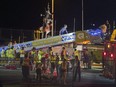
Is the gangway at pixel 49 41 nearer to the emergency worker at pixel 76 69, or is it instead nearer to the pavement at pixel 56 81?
the pavement at pixel 56 81

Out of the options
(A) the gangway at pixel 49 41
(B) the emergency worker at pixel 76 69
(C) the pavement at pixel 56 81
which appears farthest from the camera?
(A) the gangway at pixel 49 41

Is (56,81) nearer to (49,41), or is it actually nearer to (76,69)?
(76,69)

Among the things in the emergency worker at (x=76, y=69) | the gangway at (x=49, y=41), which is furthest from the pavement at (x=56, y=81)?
Answer: the gangway at (x=49, y=41)

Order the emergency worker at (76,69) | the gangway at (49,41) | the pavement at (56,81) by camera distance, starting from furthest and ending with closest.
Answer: the gangway at (49,41), the emergency worker at (76,69), the pavement at (56,81)

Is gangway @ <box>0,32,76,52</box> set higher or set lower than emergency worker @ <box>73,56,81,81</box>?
higher

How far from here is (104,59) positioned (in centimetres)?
2075

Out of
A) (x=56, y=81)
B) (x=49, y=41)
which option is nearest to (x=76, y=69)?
(x=56, y=81)

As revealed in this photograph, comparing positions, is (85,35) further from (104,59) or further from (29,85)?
(29,85)

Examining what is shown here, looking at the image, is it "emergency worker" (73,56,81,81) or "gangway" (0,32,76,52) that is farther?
"gangway" (0,32,76,52)

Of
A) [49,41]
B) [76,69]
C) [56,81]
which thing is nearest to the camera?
[56,81]

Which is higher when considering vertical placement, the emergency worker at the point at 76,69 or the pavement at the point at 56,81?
the emergency worker at the point at 76,69

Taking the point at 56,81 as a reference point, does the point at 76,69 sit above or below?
above

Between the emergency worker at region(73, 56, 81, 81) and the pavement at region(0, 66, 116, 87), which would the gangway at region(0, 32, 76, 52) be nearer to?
the pavement at region(0, 66, 116, 87)

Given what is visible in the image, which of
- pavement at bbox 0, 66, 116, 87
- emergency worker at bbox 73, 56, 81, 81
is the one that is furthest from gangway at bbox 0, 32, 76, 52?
emergency worker at bbox 73, 56, 81, 81
